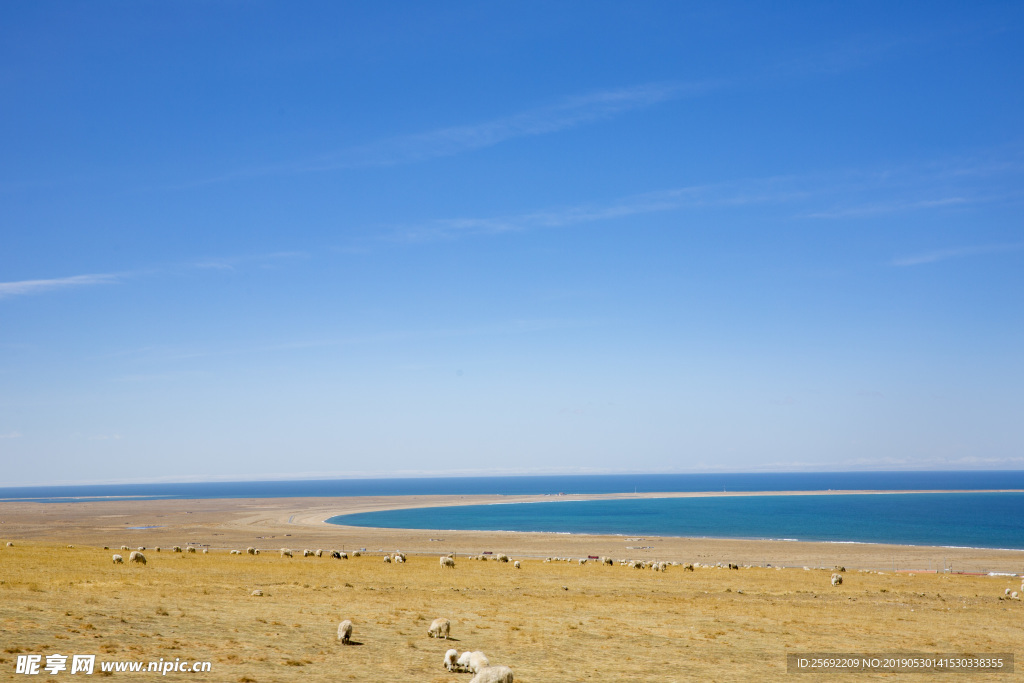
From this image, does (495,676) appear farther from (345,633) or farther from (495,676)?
(345,633)

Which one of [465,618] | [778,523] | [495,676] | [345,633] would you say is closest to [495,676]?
[495,676]

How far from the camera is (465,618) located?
25.8 m

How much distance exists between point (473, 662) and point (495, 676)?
2327 mm

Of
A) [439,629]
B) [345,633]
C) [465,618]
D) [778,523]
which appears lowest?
[778,523]

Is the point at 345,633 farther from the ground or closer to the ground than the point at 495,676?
closer to the ground

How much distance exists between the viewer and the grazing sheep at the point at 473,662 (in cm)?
1638

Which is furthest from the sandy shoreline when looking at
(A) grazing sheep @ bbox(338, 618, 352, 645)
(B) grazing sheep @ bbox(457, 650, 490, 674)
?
(B) grazing sheep @ bbox(457, 650, 490, 674)

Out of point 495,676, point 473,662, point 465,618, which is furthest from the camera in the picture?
point 465,618

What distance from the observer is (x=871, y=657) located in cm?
2116

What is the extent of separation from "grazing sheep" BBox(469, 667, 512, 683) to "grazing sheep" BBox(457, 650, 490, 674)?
1690mm

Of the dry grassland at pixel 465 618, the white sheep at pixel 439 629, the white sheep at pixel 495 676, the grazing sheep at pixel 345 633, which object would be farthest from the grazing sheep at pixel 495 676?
the white sheep at pixel 439 629

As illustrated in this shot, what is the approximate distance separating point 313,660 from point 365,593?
597 inches

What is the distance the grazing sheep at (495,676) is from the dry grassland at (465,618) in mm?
2021

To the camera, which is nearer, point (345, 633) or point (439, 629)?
point (345, 633)
